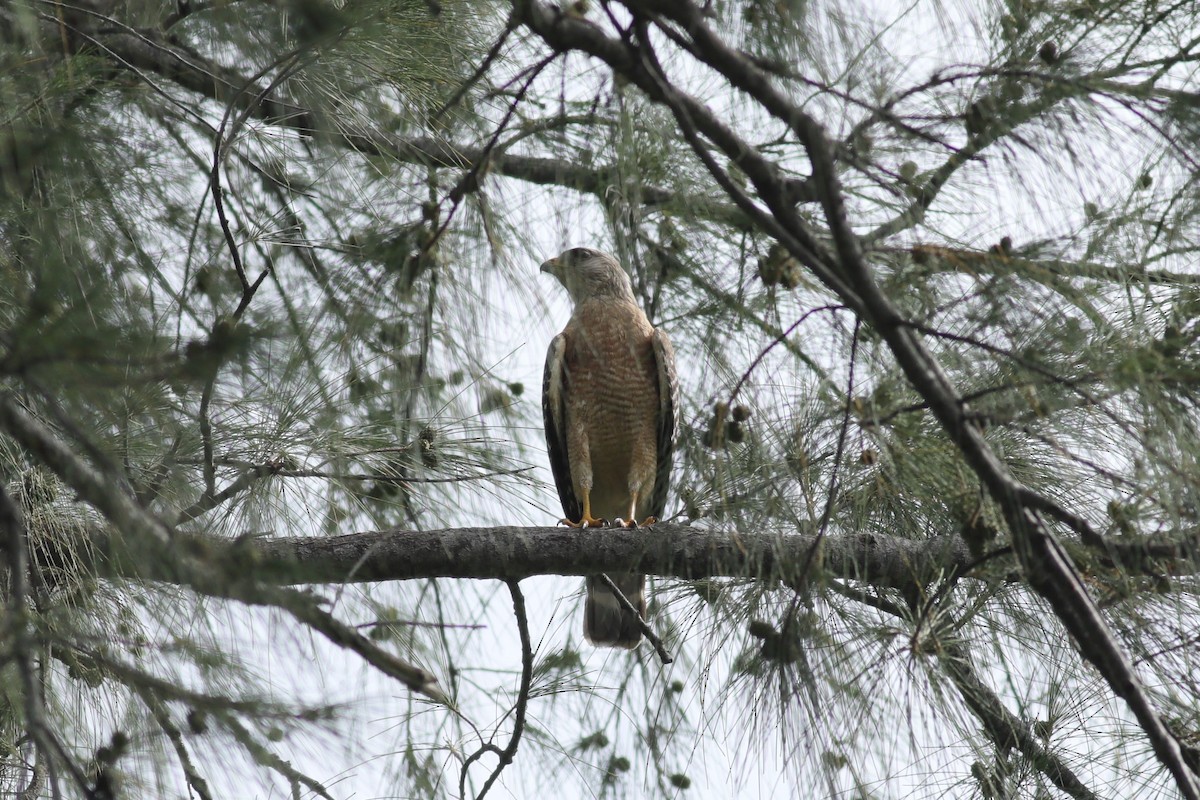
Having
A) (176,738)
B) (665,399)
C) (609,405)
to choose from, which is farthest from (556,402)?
(176,738)

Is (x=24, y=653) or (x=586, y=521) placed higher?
(x=586, y=521)

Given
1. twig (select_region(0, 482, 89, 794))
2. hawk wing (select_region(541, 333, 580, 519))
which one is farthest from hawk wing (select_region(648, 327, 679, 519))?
twig (select_region(0, 482, 89, 794))

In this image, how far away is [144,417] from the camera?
2.77 meters

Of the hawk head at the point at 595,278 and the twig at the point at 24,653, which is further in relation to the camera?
the hawk head at the point at 595,278

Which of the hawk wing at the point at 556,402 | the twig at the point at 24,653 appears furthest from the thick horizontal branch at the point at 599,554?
the hawk wing at the point at 556,402

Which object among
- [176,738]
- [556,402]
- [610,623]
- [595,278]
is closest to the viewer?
[176,738]

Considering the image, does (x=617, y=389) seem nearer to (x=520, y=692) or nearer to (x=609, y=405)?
(x=609, y=405)

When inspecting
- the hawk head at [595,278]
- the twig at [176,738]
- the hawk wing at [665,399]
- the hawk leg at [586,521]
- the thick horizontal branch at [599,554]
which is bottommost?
the twig at [176,738]

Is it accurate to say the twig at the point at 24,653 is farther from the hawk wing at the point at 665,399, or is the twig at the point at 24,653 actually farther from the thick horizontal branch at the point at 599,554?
the hawk wing at the point at 665,399

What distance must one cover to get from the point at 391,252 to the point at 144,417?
99 cm

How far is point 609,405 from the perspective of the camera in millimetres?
4512

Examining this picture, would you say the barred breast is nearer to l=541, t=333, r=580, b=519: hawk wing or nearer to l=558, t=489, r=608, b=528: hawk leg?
l=541, t=333, r=580, b=519: hawk wing

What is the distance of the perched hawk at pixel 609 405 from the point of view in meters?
4.43

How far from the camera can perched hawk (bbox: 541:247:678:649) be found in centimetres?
443
